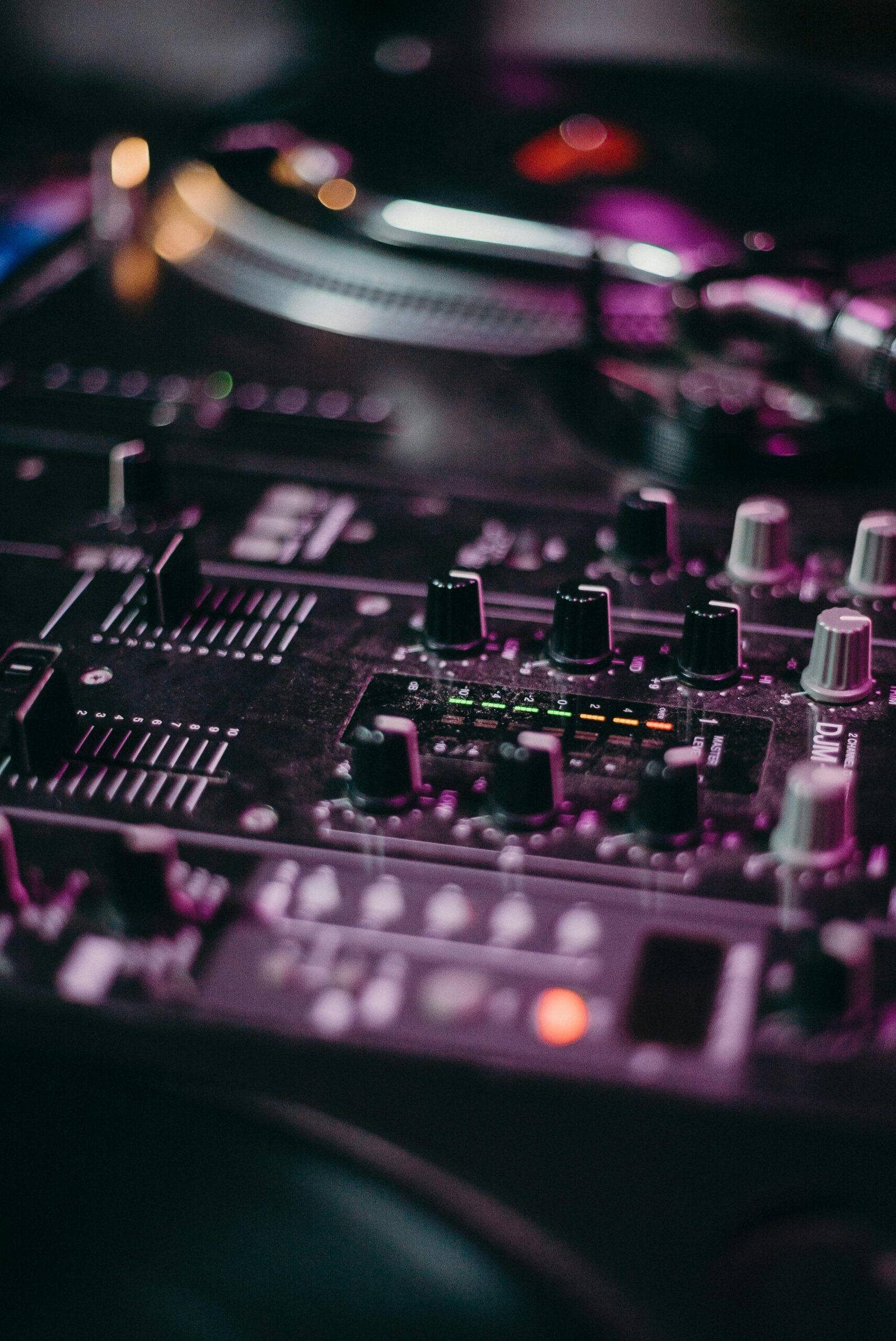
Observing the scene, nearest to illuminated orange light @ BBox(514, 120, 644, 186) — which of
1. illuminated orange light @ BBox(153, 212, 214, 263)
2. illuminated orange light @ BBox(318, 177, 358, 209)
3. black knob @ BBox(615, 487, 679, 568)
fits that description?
illuminated orange light @ BBox(318, 177, 358, 209)

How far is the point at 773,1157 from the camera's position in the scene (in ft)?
1.69

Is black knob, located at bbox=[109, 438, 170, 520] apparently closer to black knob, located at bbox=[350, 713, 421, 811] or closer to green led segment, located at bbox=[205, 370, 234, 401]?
green led segment, located at bbox=[205, 370, 234, 401]

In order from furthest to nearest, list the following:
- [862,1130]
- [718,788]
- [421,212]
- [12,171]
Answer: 1. [12,171]
2. [421,212]
3. [718,788]
4. [862,1130]

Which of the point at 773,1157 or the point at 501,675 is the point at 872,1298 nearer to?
the point at 773,1157

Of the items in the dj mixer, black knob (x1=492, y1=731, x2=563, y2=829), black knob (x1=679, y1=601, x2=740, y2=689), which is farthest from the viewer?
black knob (x1=679, y1=601, x2=740, y2=689)

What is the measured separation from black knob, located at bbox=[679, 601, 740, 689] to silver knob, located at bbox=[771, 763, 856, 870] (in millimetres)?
124

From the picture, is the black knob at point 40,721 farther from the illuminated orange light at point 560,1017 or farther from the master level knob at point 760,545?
the master level knob at point 760,545

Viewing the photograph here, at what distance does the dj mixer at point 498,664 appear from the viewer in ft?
1.74

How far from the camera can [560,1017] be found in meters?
0.56

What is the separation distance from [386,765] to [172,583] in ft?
0.74

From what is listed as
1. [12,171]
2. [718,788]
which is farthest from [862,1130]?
[12,171]

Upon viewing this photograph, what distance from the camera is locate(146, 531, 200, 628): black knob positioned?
31.6 inches

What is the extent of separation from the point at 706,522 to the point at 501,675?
25cm

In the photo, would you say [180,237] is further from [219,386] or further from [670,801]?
[670,801]
